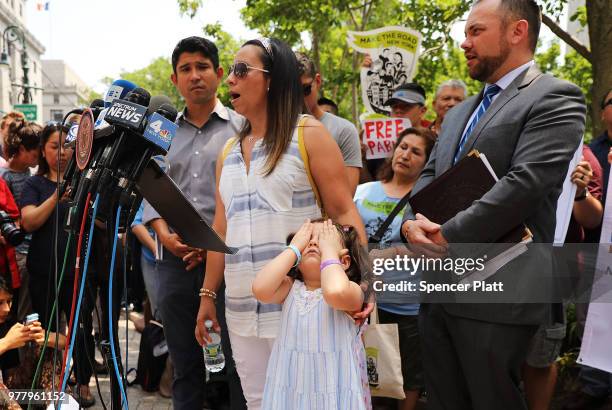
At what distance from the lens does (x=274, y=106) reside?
2.97 metres

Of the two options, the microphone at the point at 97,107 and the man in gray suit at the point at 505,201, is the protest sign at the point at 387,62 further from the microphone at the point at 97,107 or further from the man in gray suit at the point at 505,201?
the microphone at the point at 97,107

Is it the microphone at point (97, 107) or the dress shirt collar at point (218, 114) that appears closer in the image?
the microphone at point (97, 107)

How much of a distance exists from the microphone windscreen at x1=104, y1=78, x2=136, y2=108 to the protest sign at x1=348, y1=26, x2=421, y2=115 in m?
4.51

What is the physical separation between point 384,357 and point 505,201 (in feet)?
5.33

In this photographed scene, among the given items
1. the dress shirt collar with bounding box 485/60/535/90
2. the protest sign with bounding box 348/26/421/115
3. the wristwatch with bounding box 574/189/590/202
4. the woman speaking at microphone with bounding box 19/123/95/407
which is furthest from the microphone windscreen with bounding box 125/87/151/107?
the protest sign with bounding box 348/26/421/115

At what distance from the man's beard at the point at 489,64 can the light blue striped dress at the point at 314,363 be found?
1.19 metres

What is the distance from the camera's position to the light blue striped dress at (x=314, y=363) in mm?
2707

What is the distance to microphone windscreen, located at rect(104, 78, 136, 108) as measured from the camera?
234 cm

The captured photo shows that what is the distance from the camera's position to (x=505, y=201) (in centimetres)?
243

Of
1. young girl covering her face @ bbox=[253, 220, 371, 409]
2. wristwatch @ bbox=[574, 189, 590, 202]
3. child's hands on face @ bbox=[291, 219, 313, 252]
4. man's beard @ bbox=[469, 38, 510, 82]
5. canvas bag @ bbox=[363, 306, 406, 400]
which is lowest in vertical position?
canvas bag @ bbox=[363, 306, 406, 400]

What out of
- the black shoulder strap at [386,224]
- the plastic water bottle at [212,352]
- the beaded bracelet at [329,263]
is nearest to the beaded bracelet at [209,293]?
the plastic water bottle at [212,352]

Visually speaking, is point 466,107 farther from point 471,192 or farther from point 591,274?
point 591,274

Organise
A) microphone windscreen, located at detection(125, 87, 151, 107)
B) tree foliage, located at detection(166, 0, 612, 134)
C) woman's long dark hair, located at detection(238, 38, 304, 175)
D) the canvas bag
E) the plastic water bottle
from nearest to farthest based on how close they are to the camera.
→ microphone windscreen, located at detection(125, 87, 151, 107), woman's long dark hair, located at detection(238, 38, 304, 175), the plastic water bottle, the canvas bag, tree foliage, located at detection(166, 0, 612, 134)

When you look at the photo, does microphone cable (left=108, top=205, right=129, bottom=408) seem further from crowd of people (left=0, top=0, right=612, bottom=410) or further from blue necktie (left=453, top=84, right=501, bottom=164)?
blue necktie (left=453, top=84, right=501, bottom=164)
